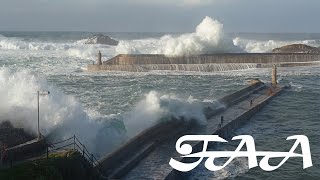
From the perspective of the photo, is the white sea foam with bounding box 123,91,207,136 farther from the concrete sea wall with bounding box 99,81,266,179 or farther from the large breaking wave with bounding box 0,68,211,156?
the concrete sea wall with bounding box 99,81,266,179

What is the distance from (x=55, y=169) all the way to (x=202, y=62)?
124ft

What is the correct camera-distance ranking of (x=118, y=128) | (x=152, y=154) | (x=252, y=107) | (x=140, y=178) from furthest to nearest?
(x=252, y=107) < (x=118, y=128) < (x=152, y=154) < (x=140, y=178)

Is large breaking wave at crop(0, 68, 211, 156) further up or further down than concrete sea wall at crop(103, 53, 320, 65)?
further down

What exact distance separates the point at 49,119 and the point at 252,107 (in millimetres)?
11667

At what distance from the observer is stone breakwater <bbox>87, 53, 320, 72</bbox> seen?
45.5m

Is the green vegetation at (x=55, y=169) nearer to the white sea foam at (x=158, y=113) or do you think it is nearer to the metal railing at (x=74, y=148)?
the metal railing at (x=74, y=148)

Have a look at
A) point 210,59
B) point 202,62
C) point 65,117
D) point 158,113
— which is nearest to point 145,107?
point 158,113

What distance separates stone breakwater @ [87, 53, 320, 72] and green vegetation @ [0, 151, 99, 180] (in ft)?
110

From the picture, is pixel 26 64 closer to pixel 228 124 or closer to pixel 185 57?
pixel 185 57

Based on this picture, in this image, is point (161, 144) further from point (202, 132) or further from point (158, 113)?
point (158, 113)

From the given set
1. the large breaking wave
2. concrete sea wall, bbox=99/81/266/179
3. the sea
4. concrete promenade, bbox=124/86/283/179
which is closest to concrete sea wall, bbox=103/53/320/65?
the sea

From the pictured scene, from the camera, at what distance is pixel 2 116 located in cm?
1611

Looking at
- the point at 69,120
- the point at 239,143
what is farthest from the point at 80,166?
the point at 239,143

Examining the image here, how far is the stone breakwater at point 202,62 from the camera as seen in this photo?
45.5 m
